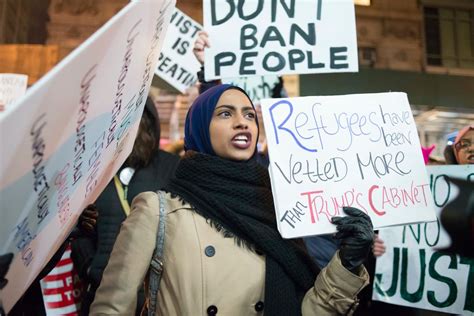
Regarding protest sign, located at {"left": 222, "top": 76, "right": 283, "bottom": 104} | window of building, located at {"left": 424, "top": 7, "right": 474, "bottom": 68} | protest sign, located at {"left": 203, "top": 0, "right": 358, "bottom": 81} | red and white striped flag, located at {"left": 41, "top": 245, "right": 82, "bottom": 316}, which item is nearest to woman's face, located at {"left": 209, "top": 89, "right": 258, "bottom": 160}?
protest sign, located at {"left": 203, "top": 0, "right": 358, "bottom": 81}

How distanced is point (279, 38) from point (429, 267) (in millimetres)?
1247

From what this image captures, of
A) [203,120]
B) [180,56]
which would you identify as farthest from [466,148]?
[180,56]

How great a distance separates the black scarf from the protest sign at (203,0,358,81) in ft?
2.79

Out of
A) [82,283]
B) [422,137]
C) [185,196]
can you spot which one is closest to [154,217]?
[185,196]

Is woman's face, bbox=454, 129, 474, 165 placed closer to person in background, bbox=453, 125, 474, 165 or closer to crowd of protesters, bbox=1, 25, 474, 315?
person in background, bbox=453, 125, 474, 165

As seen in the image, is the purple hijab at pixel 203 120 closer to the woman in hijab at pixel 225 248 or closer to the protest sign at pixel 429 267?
the woman in hijab at pixel 225 248

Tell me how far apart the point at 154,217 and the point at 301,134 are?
0.52 metres

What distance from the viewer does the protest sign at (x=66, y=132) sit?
771 millimetres

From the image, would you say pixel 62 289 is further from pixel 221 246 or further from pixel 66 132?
pixel 66 132

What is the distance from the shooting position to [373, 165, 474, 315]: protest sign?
83.3 inches

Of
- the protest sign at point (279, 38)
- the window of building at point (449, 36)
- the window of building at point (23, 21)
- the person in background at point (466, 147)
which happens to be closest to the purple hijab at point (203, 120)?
the protest sign at point (279, 38)

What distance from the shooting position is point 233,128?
1.69m

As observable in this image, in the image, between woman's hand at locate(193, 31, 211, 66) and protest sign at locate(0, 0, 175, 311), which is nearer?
protest sign at locate(0, 0, 175, 311)

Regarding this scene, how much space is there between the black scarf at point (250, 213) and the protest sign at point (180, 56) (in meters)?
1.64
